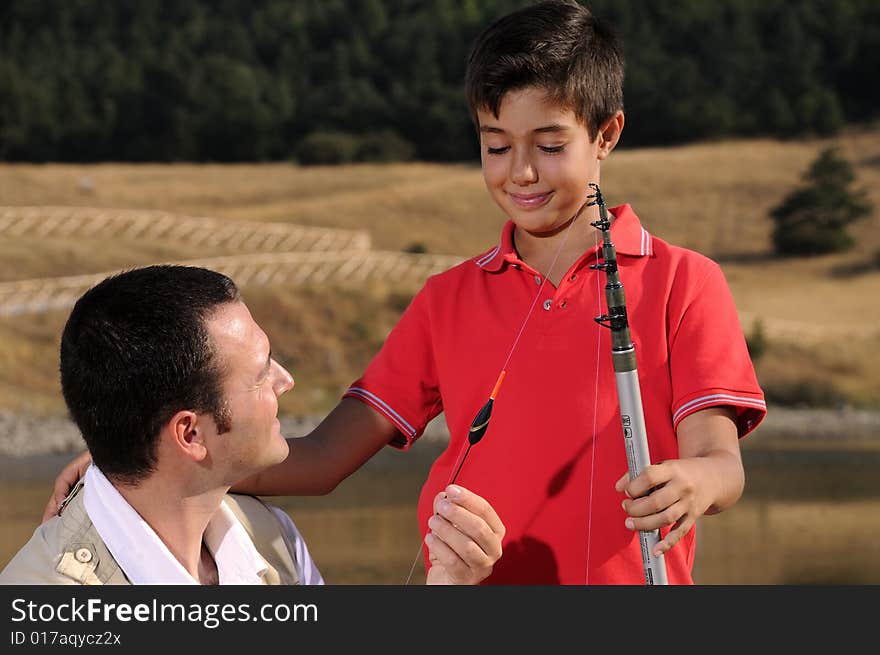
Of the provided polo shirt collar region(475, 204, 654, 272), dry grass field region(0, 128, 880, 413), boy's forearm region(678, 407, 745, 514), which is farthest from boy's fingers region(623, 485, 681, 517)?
dry grass field region(0, 128, 880, 413)

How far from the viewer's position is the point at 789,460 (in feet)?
77.0

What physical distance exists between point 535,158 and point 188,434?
0.77 m

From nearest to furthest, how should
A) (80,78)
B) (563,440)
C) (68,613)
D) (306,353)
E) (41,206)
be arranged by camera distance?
(68,613), (563,440), (306,353), (41,206), (80,78)

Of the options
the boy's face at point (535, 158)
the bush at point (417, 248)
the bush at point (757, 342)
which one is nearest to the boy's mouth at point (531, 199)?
the boy's face at point (535, 158)

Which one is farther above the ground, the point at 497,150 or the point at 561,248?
the point at 497,150

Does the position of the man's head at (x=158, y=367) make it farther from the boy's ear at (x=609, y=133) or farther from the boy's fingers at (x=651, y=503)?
the boy's ear at (x=609, y=133)

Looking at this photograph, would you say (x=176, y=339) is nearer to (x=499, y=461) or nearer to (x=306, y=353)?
(x=499, y=461)

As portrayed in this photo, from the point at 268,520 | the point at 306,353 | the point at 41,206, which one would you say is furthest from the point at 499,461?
A: the point at 41,206

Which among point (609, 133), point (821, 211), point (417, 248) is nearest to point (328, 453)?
point (609, 133)

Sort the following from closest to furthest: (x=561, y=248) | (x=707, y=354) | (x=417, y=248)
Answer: (x=707, y=354), (x=561, y=248), (x=417, y=248)

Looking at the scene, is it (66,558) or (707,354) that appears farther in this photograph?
(707,354)

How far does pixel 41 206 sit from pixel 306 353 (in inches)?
380

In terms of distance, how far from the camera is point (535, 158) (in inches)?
101

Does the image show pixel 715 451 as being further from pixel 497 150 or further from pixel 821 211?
pixel 821 211
